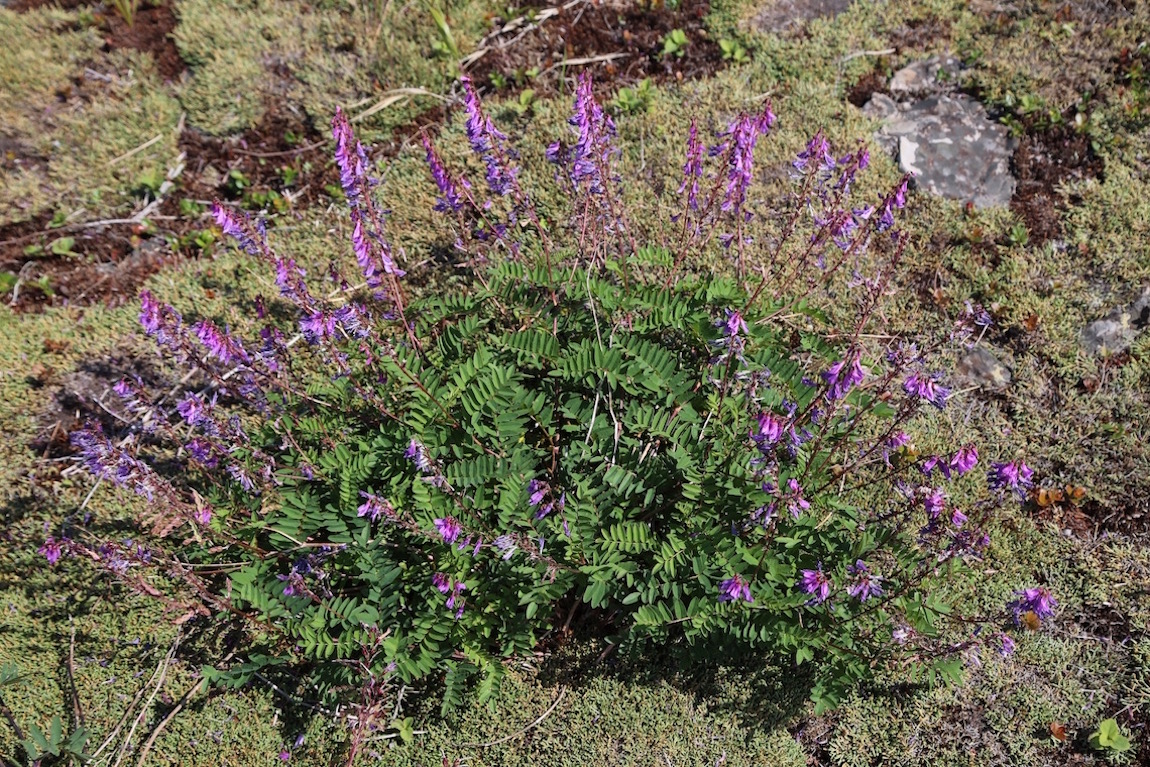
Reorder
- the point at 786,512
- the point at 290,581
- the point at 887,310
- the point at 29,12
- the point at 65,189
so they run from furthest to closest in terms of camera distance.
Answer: the point at 29,12 → the point at 65,189 → the point at 887,310 → the point at 290,581 → the point at 786,512

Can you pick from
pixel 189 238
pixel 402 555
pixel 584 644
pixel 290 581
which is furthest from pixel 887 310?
pixel 189 238

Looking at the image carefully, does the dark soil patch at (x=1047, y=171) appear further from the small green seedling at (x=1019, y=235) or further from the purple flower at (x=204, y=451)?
the purple flower at (x=204, y=451)

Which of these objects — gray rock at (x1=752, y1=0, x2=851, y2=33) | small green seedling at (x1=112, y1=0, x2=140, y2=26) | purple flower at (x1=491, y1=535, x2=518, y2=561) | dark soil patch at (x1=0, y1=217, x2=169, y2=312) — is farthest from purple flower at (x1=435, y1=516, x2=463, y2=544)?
small green seedling at (x1=112, y1=0, x2=140, y2=26)

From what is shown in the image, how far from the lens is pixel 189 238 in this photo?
5.18 m

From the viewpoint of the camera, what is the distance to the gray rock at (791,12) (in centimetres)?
567

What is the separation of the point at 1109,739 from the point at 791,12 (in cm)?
480

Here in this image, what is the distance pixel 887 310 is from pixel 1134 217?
155cm

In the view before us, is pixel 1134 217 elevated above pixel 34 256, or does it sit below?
below

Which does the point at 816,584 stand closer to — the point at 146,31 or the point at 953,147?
the point at 953,147

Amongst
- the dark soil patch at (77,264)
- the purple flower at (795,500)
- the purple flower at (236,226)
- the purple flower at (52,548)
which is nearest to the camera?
the purple flower at (795,500)

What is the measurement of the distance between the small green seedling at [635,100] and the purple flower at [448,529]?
3.41m

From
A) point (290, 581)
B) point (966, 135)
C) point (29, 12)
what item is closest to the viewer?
point (290, 581)

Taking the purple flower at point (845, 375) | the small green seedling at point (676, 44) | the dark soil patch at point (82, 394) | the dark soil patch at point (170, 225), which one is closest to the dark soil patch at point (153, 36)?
the dark soil patch at point (170, 225)

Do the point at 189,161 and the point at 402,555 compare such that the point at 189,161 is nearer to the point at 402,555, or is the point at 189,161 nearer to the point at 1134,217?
the point at 402,555
